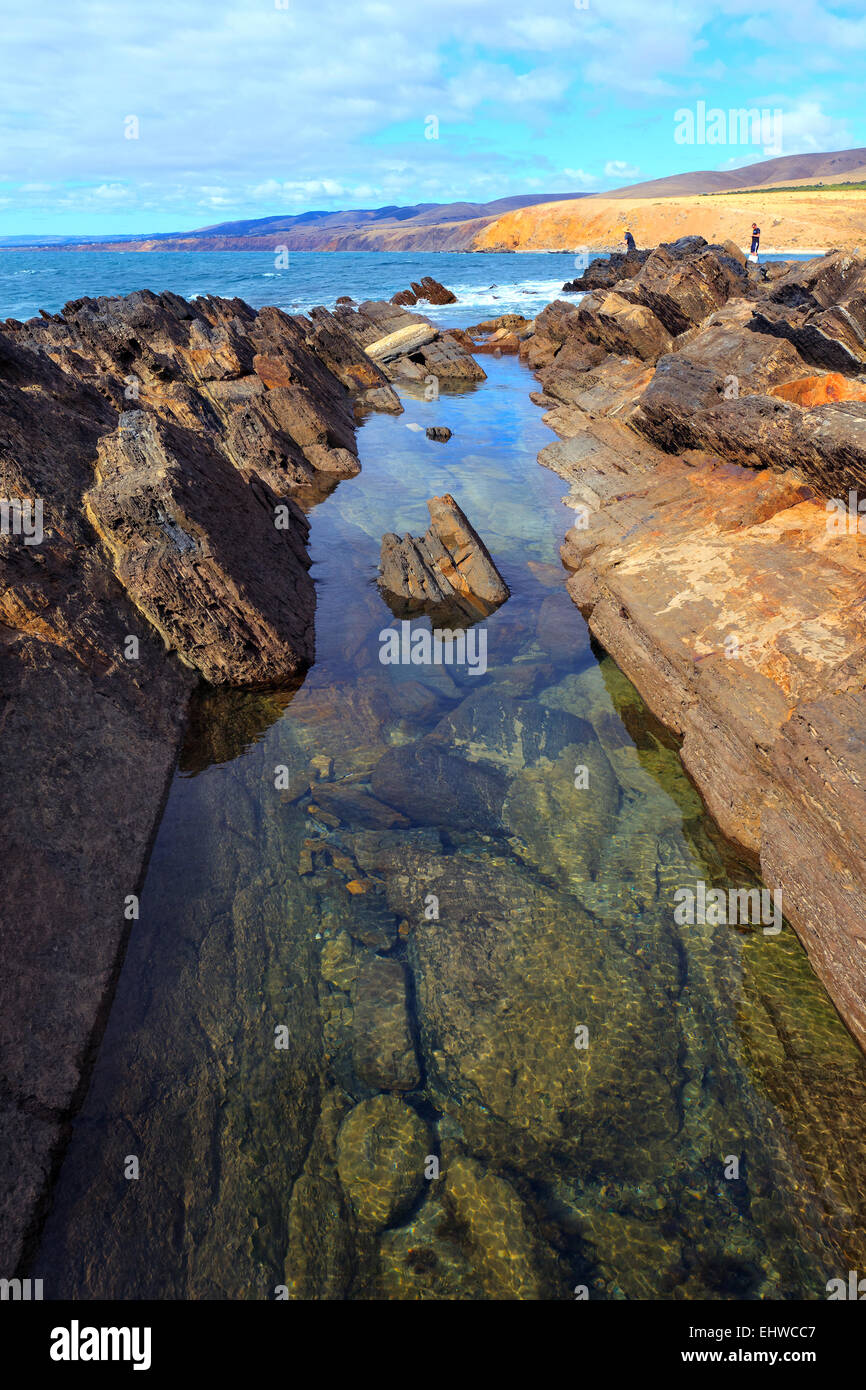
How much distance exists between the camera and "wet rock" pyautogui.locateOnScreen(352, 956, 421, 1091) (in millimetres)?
6164

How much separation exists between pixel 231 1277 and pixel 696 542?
11878mm

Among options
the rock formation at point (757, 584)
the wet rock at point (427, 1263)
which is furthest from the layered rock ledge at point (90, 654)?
the rock formation at point (757, 584)

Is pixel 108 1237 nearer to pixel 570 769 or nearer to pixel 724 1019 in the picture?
pixel 724 1019

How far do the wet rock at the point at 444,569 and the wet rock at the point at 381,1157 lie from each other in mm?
9821

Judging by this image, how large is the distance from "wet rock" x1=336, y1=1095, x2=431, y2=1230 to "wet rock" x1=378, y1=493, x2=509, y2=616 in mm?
9821

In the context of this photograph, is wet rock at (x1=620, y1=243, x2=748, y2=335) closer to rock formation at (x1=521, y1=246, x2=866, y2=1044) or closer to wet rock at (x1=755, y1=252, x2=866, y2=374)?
wet rock at (x1=755, y1=252, x2=866, y2=374)

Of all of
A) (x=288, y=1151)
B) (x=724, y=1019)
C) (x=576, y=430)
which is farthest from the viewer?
(x=576, y=430)

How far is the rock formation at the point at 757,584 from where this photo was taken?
732cm

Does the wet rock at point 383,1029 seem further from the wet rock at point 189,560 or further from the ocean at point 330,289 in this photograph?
the ocean at point 330,289

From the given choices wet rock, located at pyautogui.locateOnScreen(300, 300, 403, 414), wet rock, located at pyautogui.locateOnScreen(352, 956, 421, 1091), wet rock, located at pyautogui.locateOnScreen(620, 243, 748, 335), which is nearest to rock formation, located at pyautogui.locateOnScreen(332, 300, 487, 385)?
wet rock, located at pyautogui.locateOnScreen(300, 300, 403, 414)

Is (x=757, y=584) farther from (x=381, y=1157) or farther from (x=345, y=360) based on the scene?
(x=345, y=360)

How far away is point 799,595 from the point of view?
9.73 m
